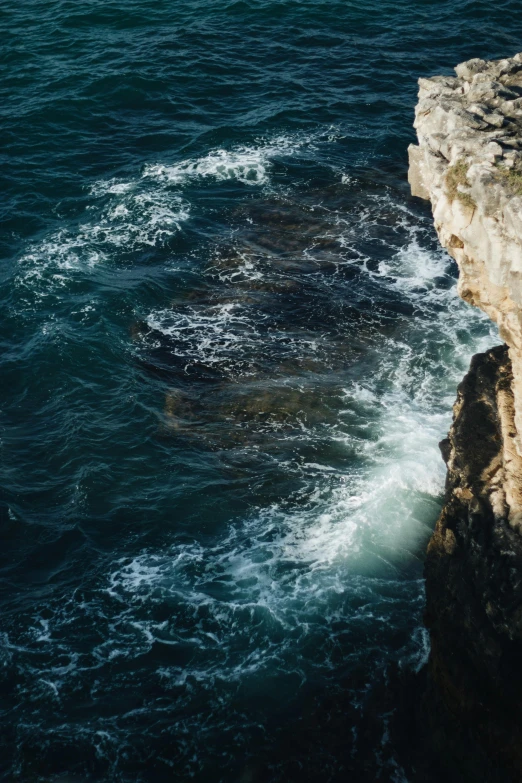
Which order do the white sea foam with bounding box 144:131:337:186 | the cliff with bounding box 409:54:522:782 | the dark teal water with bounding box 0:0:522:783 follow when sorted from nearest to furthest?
the cliff with bounding box 409:54:522:782
the dark teal water with bounding box 0:0:522:783
the white sea foam with bounding box 144:131:337:186

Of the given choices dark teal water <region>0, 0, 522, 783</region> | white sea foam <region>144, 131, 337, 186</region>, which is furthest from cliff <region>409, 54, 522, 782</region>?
white sea foam <region>144, 131, 337, 186</region>

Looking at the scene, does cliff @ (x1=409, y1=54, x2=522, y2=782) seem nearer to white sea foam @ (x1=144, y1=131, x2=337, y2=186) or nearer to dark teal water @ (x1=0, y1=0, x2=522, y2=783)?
dark teal water @ (x1=0, y1=0, x2=522, y2=783)

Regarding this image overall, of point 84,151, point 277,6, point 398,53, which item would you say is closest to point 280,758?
point 84,151

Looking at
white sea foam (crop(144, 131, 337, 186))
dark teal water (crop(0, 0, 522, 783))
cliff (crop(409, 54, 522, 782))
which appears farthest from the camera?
white sea foam (crop(144, 131, 337, 186))

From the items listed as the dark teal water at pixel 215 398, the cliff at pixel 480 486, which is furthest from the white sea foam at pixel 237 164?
the cliff at pixel 480 486

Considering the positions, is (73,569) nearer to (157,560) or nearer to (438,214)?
(157,560)

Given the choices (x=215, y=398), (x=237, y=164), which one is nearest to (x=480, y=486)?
(x=215, y=398)
